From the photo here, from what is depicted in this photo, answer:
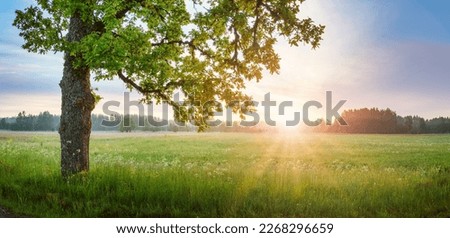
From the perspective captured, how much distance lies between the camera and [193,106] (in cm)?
1780

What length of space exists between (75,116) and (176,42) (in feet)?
15.2

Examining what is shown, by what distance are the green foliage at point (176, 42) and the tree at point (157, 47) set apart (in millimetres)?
29

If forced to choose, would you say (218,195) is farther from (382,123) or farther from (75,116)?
(382,123)

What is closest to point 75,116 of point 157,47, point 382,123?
point 157,47

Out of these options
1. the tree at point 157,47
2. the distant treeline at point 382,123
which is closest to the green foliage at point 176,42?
the tree at point 157,47

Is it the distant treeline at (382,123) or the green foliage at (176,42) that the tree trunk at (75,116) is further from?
the distant treeline at (382,123)

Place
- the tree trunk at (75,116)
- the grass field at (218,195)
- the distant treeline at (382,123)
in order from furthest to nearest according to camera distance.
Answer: the distant treeline at (382,123) < the tree trunk at (75,116) < the grass field at (218,195)

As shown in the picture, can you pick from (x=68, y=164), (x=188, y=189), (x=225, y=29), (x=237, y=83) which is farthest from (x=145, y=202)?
(x=225, y=29)

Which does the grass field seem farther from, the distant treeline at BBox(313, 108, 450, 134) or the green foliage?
the distant treeline at BBox(313, 108, 450, 134)

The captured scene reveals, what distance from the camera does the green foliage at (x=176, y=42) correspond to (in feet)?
46.8

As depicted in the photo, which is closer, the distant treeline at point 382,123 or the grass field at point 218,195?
the grass field at point 218,195

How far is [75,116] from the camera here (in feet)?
53.6

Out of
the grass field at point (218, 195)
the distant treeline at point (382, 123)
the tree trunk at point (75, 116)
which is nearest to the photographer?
the grass field at point (218, 195)
